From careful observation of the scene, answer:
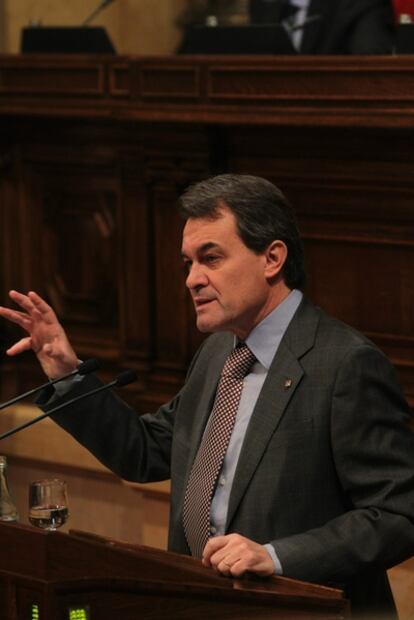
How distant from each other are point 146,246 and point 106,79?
1.98 ft

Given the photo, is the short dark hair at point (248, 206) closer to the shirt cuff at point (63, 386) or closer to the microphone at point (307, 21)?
the shirt cuff at point (63, 386)

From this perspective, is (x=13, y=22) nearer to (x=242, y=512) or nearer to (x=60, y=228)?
(x=60, y=228)

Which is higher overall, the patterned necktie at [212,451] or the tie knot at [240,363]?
the tie knot at [240,363]

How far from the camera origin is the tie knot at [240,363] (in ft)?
8.98

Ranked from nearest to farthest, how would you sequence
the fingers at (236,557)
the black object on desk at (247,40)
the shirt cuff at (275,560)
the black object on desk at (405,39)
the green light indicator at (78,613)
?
the green light indicator at (78,613)
the fingers at (236,557)
the shirt cuff at (275,560)
the black object on desk at (405,39)
the black object on desk at (247,40)

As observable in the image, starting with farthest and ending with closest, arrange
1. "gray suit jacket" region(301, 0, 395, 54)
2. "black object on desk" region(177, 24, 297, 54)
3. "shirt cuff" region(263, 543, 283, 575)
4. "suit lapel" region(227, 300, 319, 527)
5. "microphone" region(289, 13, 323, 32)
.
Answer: "microphone" region(289, 13, 323, 32) < "gray suit jacket" region(301, 0, 395, 54) < "black object on desk" region(177, 24, 297, 54) < "suit lapel" region(227, 300, 319, 527) < "shirt cuff" region(263, 543, 283, 575)

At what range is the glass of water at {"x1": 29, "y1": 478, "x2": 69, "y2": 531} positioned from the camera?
108 inches

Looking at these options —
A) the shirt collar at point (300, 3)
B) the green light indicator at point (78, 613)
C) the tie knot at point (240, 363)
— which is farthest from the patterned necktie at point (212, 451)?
the shirt collar at point (300, 3)

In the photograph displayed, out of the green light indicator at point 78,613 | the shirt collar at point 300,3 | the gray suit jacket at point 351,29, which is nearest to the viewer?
the green light indicator at point 78,613

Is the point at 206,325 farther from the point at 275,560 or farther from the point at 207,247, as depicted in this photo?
the point at 275,560

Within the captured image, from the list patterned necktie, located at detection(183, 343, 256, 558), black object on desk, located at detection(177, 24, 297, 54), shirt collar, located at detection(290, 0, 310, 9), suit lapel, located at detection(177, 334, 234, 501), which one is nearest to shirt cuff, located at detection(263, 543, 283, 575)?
patterned necktie, located at detection(183, 343, 256, 558)

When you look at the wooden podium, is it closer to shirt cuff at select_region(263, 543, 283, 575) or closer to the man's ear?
shirt cuff at select_region(263, 543, 283, 575)

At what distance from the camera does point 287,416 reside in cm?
262

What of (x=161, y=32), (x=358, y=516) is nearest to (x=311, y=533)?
(x=358, y=516)
